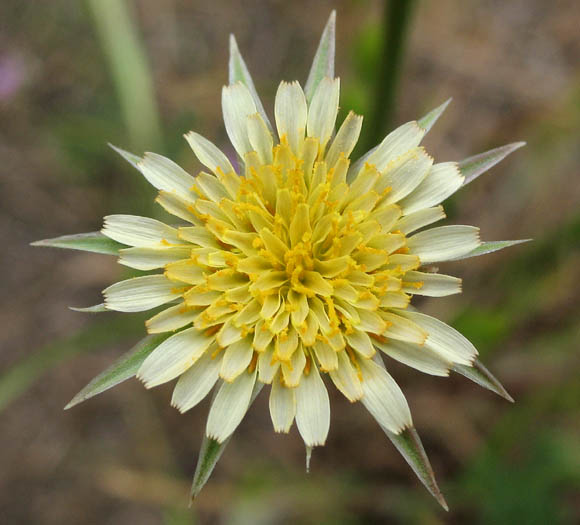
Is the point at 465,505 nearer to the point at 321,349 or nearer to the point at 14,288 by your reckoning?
the point at 321,349

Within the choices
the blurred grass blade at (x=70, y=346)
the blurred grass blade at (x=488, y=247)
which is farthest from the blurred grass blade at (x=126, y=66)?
the blurred grass blade at (x=488, y=247)

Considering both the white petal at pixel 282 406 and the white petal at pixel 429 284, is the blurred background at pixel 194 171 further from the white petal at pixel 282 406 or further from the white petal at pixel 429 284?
the white petal at pixel 282 406

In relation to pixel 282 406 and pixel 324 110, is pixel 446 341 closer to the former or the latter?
pixel 282 406

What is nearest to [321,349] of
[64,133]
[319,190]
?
[319,190]

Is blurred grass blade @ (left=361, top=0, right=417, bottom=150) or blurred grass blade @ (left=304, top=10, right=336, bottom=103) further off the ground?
blurred grass blade @ (left=304, top=10, right=336, bottom=103)

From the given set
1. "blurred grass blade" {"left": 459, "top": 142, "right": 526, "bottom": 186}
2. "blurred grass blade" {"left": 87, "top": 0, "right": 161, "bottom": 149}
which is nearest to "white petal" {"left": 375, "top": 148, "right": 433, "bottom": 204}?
"blurred grass blade" {"left": 459, "top": 142, "right": 526, "bottom": 186}

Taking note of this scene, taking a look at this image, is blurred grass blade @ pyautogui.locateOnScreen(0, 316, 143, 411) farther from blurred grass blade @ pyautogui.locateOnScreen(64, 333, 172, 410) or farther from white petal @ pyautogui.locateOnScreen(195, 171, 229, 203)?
white petal @ pyautogui.locateOnScreen(195, 171, 229, 203)
